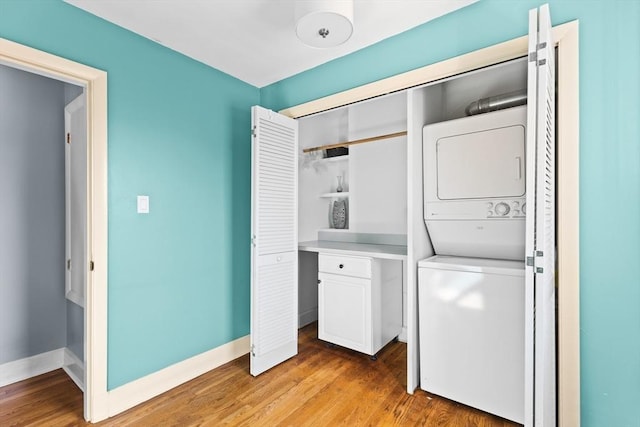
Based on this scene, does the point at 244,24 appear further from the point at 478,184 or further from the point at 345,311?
the point at 345,311

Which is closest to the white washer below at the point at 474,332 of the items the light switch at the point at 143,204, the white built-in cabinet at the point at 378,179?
the white built-in cabinet at the point at 378,179

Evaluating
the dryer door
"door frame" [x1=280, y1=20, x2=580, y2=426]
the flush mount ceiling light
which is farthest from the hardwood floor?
the flush mount ceiling light

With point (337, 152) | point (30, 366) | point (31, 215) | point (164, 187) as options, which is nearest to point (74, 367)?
point (30, 366)

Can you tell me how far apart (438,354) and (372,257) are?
0.82 m

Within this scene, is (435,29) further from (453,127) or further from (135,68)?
(135,68)

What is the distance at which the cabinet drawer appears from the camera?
2.54 m

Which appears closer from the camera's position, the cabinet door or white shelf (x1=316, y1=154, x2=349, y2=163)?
the cabinet door

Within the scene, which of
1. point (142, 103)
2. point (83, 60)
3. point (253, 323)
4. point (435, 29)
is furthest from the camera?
point (253, 323)

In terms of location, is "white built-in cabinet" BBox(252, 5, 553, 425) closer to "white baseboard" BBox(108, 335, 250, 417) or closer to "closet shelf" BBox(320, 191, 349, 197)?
"closet shelf" BBox(320, 191, 349, 197)

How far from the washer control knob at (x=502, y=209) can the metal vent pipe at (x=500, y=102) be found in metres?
0.65

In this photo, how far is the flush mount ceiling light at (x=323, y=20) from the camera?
5.02 feet

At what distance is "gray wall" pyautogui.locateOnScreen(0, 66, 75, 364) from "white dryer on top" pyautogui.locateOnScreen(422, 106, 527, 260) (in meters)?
2.88

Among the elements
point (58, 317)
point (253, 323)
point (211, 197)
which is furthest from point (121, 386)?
point (211, 197)

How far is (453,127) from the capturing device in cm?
207
